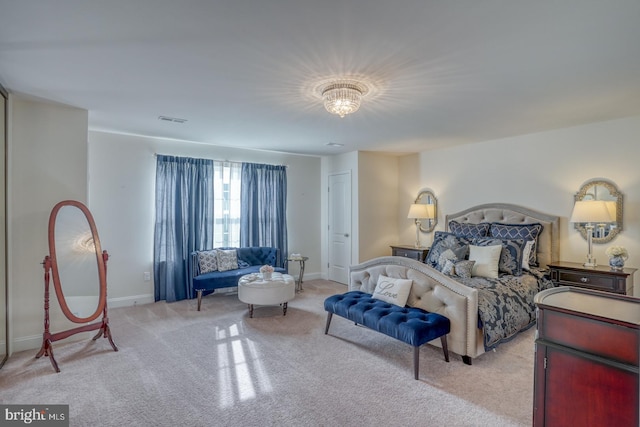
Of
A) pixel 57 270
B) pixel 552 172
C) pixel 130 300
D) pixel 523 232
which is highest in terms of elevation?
pixel 552 172

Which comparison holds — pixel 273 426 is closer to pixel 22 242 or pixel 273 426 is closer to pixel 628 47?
pixel 22 242

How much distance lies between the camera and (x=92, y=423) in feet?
7.09

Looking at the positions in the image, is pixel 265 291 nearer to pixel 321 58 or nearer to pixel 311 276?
pixel 311 276

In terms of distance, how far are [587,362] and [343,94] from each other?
7.82 ft

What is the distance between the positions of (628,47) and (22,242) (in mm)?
5408

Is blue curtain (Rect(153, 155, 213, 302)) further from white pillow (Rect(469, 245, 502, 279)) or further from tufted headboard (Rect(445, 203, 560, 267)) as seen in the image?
tufted headboard (Rect(445, 203, 560, 267))

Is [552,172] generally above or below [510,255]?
above

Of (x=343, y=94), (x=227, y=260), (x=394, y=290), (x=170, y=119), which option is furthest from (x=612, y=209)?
(x=170, y=119)

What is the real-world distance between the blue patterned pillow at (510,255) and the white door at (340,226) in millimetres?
2617

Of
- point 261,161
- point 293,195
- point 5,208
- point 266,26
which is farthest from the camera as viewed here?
point 293,195

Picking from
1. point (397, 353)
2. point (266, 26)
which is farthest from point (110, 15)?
point (397, 353)

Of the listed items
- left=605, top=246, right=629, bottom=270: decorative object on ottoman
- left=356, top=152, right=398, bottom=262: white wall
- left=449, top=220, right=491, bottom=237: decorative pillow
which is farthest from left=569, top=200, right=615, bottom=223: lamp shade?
left=356, top=152, right=398, bottom=262: white wall

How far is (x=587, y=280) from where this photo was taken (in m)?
3.67

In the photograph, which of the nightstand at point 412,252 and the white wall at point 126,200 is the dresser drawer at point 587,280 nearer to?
the nightstand at point 412,252
